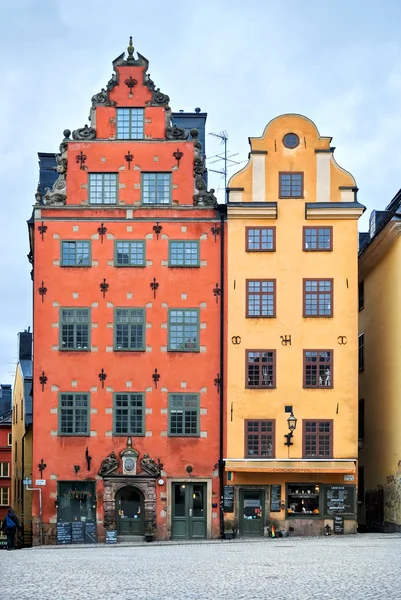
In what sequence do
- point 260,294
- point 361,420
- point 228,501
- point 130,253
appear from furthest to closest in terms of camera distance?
point 361,420, point 130,253, point 260,294, point 228,501

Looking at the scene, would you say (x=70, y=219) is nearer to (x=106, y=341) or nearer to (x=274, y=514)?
(x=106, y=341)

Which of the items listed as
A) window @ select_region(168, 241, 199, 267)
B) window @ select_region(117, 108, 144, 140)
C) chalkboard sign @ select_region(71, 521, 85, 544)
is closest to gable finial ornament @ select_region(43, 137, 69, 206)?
window @ select_region(117, 108, 144, 140)

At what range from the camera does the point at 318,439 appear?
4356cm

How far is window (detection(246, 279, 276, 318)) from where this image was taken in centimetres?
4447

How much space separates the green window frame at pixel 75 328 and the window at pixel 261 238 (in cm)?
713

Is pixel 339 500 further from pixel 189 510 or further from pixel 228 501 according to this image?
pixel 189 510

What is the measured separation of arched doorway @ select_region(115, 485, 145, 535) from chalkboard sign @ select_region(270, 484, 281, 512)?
5.09 m

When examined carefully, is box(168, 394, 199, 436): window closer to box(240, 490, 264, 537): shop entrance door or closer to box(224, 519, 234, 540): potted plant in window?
box(240, 490, 264, 537): shop entrance door

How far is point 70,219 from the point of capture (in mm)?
44750

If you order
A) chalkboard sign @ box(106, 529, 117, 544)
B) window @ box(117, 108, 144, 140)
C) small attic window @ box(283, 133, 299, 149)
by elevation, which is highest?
window @ box(117, 108, 144, 140)

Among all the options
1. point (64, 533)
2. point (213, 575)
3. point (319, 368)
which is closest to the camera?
point (213, 575)

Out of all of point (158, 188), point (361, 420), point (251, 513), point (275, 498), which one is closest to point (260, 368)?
point (275, 498)

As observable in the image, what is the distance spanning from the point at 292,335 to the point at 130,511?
31.2ft

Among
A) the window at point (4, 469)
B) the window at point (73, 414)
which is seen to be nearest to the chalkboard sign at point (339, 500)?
the window at point (73, 414)
